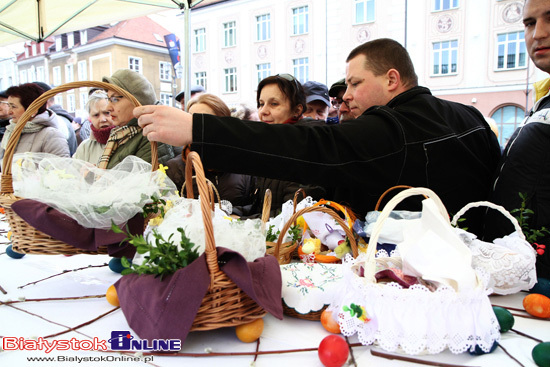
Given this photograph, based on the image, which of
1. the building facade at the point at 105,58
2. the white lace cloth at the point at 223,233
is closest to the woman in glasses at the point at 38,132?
the white lace cloth at the point at 223,233

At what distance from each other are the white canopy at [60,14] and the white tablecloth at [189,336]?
2.94 m

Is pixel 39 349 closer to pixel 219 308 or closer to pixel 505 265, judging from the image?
pixel 219 308

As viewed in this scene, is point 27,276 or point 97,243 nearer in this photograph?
point 97,243

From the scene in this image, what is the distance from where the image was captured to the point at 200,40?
12.5 meters

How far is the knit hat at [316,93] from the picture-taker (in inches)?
114

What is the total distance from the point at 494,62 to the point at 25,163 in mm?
9626

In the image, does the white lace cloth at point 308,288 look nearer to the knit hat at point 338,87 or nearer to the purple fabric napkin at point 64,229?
the purple fabric napkin at point 64,229

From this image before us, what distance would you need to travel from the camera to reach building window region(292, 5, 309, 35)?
10.2m

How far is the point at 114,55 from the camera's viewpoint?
15086 millimetres

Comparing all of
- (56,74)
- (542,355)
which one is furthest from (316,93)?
(56,74)

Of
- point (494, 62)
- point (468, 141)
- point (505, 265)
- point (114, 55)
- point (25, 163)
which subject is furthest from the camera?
point (114, 55)

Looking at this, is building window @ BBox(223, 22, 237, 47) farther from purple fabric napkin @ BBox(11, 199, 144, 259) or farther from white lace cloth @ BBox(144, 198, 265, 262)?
Answer: white lace cloth @ BBox(144, 198, 265, 262)

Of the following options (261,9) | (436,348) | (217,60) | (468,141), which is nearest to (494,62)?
(261,9)

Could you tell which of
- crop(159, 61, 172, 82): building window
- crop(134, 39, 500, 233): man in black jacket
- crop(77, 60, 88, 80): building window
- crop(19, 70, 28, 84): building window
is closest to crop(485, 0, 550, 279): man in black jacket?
crop(134, 39, 500, 233): man in black jacket
